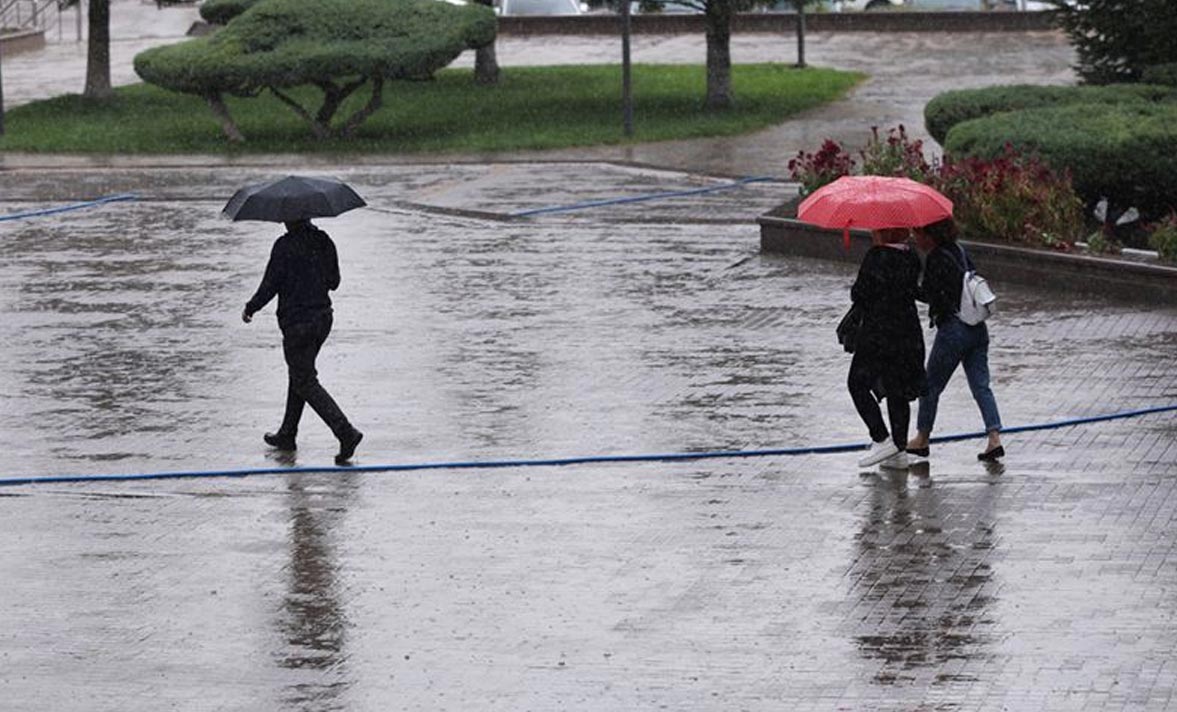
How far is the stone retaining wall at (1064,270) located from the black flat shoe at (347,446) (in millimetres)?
7150

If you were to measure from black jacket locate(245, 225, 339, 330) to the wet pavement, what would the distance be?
0.81 metres

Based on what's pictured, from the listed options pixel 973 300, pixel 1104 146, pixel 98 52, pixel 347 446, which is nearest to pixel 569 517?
pixel 347 446

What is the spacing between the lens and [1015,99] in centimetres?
2222

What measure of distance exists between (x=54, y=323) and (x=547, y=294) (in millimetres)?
3771

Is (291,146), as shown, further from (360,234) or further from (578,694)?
(578,694)

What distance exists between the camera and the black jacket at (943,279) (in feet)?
39.3

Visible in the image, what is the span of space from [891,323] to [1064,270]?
6055 millimetres

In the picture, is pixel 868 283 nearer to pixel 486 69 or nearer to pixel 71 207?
pixel 71 207

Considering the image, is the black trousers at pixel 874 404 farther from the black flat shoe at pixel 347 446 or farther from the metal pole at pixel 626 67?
the metal pole at pixel 626 67

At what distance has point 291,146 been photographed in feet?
102

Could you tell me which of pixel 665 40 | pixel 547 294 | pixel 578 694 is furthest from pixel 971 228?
pixel 665 40

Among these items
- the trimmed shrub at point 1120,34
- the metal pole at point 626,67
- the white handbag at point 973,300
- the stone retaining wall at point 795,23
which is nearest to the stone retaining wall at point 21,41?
the stone retaining wall at point 795,23

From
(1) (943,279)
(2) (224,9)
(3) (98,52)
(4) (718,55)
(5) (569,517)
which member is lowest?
(5) (569,517)

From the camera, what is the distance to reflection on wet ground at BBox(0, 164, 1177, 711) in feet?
28.2
